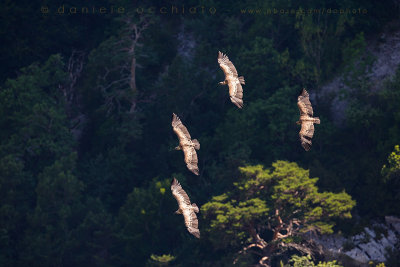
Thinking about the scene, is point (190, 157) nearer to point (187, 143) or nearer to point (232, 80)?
point (187, 143)

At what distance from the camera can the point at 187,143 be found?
140ft

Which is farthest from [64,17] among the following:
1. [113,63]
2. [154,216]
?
[154,216]

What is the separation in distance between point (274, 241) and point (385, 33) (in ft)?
58.3

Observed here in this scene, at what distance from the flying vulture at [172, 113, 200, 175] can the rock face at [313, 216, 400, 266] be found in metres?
14.3

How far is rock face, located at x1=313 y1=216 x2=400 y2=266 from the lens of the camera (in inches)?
2073

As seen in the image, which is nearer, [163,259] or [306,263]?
[306,263]

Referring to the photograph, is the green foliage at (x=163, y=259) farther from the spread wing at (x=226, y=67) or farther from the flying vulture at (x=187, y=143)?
the spread wing at (x=226, y=67)

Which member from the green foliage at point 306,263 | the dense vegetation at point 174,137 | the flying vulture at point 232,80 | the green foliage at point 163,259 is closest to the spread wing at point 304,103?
the flying vulture at point 232,80

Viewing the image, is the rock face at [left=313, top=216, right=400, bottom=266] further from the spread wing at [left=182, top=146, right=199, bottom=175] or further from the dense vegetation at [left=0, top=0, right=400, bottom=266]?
the spread wing at [left=182, top=146, right=199, bottom=175]

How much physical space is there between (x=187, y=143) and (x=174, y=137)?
24658mm

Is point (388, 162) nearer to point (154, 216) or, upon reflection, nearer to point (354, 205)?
point (354, 205)

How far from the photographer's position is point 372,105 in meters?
59.9

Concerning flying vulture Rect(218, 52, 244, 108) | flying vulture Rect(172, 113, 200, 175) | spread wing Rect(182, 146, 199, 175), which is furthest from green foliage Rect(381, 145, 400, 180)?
flying vulture Rect(172, 113, 200, 175)

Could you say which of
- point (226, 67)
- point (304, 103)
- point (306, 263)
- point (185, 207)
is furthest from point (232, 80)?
point (306, 263)
